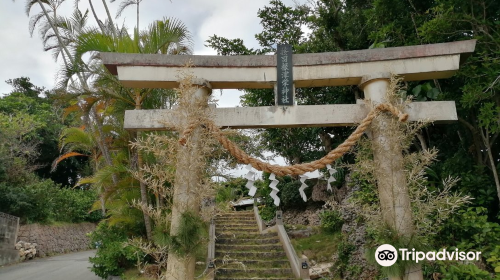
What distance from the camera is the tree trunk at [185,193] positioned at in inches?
149

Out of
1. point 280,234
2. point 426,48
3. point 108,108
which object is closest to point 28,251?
point 108,108

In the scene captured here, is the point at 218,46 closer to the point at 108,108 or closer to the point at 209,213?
the point at 108,108

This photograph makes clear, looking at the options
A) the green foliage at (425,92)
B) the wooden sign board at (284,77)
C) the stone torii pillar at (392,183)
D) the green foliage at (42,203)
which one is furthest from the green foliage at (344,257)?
the green foliage at (42,203)

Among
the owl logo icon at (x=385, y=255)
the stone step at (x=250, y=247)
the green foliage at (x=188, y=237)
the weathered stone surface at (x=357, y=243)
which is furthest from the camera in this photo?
the stone step at (x=250, y=247)

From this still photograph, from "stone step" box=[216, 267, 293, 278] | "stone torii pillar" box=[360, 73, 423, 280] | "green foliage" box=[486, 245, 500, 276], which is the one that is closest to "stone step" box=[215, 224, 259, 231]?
"stone step" box=[216, 267, 293, 278]

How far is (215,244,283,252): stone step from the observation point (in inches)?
356

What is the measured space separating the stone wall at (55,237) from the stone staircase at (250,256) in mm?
8380

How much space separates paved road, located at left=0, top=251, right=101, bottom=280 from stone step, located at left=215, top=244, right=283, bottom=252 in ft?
12.1

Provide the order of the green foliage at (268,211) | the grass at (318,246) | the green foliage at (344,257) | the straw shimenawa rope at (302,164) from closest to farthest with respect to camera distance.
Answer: the straw shimenawa rope at (302,164)
the green foliage at (344,257)
the grass at (318,246)
the green foliage at (268,211)

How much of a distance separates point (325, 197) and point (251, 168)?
821 cm

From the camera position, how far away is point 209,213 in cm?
382

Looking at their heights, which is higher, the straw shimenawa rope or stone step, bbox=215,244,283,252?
the straw shimenawa rope

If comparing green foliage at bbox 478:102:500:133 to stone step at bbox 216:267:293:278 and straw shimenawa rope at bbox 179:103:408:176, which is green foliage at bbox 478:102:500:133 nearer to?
straw shimenawa rope at bbox 179:103:408:176

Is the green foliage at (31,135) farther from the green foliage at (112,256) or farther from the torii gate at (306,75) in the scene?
the torii gate at (306,75)
